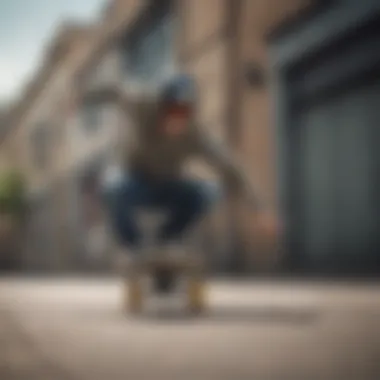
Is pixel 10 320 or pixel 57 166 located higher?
pixel 57 166

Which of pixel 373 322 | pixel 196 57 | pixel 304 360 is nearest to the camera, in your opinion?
pixel 304 360

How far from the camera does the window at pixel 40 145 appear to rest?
98 centimetres

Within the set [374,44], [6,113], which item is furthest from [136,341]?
[374,44]

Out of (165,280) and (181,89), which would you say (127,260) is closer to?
(165,280)

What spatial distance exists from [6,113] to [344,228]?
1.24 ft

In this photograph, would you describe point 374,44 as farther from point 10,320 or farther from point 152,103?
point 10,320

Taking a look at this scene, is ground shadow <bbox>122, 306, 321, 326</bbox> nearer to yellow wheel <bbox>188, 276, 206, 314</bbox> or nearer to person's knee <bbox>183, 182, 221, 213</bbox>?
yellow wheel <bbox>188, 276, 206, 314</bbox>

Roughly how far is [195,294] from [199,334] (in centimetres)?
16

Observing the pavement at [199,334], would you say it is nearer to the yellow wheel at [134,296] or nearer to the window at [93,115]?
the yellow wheel at [134,296]

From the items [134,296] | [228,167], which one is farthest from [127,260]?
[228,167]

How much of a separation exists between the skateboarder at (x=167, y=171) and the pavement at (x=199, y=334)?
0.08 m

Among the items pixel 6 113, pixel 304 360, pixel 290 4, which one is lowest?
pixel 304 360

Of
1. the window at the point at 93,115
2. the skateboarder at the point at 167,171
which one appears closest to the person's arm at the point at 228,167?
the skateboarder at the point at 167,171

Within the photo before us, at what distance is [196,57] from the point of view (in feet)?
3.44
